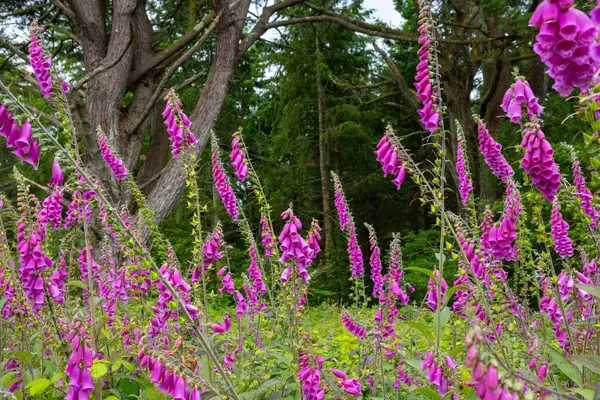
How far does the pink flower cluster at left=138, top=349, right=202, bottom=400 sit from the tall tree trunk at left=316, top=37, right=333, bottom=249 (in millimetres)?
13618

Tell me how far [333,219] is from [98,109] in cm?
864

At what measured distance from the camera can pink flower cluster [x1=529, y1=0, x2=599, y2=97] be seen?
1.13m

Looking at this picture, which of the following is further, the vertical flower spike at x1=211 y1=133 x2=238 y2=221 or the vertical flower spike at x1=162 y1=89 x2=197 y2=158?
the vertical flower spike at x1=211 y1=133 x2=238 y2=221

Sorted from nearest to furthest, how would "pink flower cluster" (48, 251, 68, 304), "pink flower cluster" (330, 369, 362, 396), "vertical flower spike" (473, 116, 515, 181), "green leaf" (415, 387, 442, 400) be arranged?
"green leaf" (415, 387, 442, 400) → "pink flower cluster" (330, 369, 362, 396) → "pink flower cluster" (48, 251, 68, 304) → "vertical flower spike" (473, 116, 515, 181)

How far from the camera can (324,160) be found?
53.2ft

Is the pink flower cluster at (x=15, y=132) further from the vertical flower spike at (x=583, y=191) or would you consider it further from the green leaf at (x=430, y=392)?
the vertical flower spike at (x=583, y=191)

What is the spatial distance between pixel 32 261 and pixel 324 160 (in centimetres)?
1383

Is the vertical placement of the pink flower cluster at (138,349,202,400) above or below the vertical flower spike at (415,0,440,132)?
below

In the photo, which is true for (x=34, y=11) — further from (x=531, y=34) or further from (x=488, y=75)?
(x=488, y=75)

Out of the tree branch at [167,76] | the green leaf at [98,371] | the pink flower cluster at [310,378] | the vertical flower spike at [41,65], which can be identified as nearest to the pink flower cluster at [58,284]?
the green leaf at [98,371]

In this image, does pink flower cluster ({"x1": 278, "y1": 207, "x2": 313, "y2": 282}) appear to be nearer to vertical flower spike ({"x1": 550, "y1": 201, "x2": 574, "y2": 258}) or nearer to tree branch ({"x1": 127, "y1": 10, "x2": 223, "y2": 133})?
vertical flower spike ({"x1": 550, "y1": 201, "x2": 574, "y2": 258})

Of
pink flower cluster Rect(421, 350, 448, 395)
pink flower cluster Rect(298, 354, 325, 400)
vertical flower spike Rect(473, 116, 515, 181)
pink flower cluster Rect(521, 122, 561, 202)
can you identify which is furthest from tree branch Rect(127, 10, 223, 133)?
pink flower cluster Rect(521, 122, 561, 202)

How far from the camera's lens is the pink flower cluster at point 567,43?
A: 44.3 inches

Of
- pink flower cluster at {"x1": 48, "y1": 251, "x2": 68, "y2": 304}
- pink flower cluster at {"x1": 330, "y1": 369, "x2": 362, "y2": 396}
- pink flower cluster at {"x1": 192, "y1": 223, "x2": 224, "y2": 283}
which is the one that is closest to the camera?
pink flower cluster at {"x1": 330, "y1": 369, "x2": 362, "y2": 396}
